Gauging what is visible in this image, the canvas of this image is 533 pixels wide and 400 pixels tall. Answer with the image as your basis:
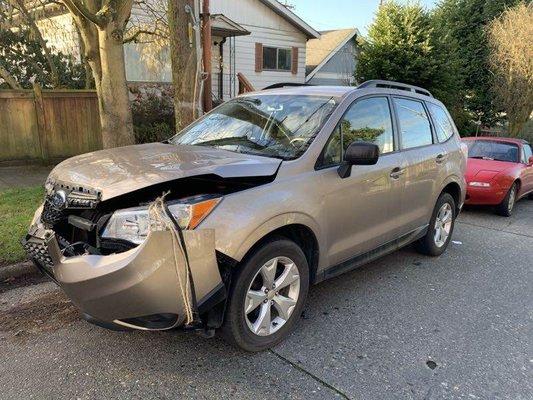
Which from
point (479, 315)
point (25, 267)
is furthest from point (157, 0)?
point (479, 315)

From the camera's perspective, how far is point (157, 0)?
1233 centimetres

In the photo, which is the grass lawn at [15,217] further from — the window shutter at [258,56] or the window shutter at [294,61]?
the window shutter at [294,61]

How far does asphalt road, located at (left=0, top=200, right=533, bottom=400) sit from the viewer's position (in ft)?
9.53

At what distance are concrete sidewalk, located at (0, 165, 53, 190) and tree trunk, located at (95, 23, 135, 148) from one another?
174 cm

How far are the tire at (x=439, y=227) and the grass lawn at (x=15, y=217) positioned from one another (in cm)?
432

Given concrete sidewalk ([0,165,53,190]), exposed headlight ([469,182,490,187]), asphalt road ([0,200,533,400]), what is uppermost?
exposed headlight ([469,182,490,187])

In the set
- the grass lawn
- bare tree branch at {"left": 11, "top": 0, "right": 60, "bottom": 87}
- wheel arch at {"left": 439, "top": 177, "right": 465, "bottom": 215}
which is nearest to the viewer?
the grass lawn

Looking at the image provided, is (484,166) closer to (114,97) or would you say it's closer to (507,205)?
(507,205)

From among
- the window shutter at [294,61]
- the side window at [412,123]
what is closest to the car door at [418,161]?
the side window at [412,123]

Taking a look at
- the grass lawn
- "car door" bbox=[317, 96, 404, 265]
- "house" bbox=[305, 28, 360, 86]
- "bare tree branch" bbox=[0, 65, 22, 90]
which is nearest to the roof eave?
"house" bbox=[305, 28, 360, 86]

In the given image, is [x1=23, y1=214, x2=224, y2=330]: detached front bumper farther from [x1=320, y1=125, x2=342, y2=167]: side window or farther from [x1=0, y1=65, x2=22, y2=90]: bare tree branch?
[x1=0, y1=65, x2=22, y2=90]: bare tree branch

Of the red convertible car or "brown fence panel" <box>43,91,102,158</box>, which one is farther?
Result: "brown fence panel" <box>43,91,102,158</box>

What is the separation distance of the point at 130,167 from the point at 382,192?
2.24 m

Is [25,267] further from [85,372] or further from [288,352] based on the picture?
[288,352]
